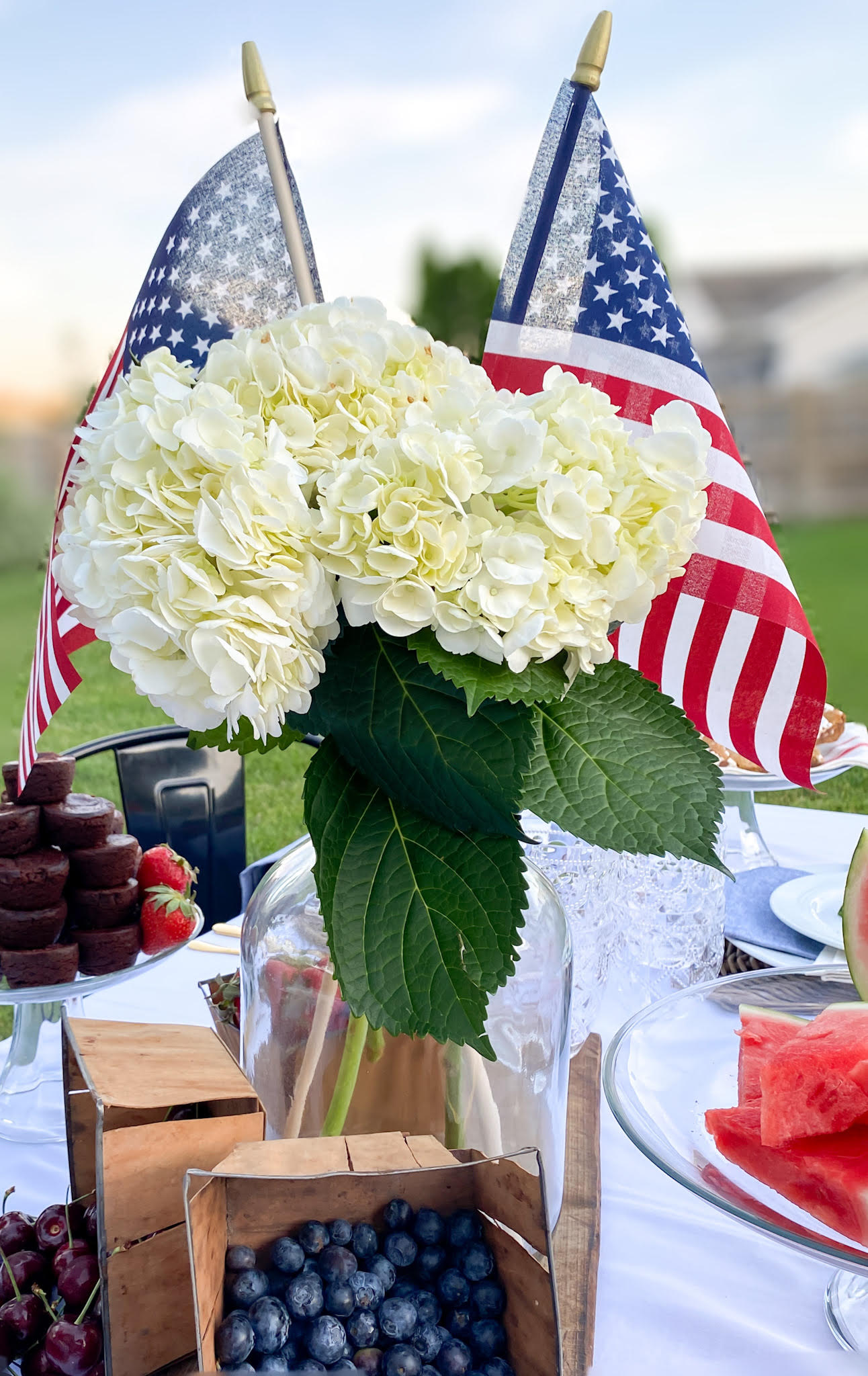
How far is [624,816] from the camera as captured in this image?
1.99ft

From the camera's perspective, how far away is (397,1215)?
2.01 ft

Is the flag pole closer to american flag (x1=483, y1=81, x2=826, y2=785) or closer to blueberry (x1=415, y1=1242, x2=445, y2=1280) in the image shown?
american flag (x1=483, y1=81, x2=826, y2=785)

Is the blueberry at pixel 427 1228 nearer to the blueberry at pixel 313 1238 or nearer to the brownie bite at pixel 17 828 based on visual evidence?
the blueberry at pixel 313 1238

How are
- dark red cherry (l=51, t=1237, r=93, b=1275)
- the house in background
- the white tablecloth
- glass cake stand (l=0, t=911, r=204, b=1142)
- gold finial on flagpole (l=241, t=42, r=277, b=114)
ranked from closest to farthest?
dark red cherry (l=51, t=1237, r=93, b=1275), the white tablecloth, gold finial on flagpole (l=241, t=42, r=277, b=114), glass cake stand (l=0, t=911, r=204, b=1142), the house in background

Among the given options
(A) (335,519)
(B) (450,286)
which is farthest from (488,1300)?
(B) (450,286)

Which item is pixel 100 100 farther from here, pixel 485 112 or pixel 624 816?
pixel 624 816

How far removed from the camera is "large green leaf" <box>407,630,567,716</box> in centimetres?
58

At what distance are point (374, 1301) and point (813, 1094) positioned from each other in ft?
1.05

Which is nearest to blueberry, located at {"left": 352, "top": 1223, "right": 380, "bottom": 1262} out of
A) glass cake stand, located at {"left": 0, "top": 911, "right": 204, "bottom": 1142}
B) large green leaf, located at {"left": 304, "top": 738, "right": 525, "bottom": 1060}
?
→ large green leaf, located at {"left": 304, "top": 738, "right": 525, "bottom": 1060}

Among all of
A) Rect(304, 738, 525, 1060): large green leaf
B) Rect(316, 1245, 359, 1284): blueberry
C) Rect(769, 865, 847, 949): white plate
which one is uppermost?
Rect(304, 738, 525, 1060): large green leaf

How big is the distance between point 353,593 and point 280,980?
1.13ft

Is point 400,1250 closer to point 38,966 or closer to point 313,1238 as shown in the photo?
point 313,1238

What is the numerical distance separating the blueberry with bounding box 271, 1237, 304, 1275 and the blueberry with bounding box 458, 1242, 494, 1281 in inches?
3.7

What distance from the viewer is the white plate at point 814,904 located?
4.03 ft
